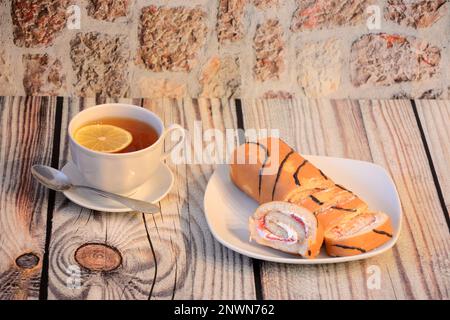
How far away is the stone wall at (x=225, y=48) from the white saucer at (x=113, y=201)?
0.27 m

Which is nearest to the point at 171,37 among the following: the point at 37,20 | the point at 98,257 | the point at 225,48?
the point at 225,48

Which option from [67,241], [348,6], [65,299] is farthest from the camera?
[348,6]

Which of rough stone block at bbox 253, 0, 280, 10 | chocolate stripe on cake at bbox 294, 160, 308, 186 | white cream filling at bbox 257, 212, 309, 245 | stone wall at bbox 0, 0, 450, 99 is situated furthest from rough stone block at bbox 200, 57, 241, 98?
white cream filling at bbox 257, 212, 309, 245

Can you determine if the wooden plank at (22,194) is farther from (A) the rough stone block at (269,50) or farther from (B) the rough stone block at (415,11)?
(B) the rough stone block at (415,11)

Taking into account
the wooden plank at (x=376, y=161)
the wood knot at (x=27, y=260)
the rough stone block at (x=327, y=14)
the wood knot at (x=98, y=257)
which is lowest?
the wood knot at (x=27, y=260)

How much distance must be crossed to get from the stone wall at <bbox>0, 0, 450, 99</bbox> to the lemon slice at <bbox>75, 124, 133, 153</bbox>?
29cm

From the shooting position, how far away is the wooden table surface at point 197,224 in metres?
1.30

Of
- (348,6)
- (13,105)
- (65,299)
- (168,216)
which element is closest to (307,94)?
(348,6)

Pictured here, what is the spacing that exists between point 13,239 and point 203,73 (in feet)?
1.77

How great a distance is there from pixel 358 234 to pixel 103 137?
0.44 metres

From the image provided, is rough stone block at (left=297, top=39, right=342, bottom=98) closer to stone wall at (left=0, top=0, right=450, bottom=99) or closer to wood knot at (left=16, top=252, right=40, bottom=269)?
stone wall at (left=0, top=0, right=450, bottom=99)

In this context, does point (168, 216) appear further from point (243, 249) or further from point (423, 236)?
point (423, 236)

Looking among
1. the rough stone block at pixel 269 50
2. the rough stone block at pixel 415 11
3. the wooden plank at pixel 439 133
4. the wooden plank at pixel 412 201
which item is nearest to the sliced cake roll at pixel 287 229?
the wooden plank at pixel 412 201

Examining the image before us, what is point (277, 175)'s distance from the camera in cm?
138
